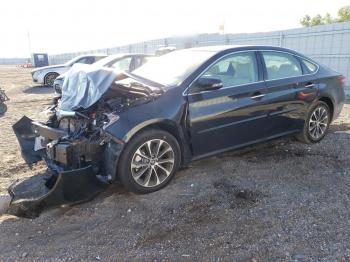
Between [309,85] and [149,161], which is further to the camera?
[309,85]

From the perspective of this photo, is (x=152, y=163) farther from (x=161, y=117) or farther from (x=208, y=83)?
(x=208, y=83)

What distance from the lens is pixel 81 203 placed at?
3.74 m

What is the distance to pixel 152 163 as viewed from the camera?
4.00 m

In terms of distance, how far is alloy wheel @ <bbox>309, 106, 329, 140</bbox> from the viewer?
5.63 metres

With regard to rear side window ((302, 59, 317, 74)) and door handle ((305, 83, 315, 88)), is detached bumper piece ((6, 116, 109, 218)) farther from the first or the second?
rear side window ((302, 59, 317, 74))

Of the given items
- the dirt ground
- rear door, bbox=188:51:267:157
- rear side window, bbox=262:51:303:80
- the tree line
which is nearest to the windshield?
rear door, bbox=188:51:267:157

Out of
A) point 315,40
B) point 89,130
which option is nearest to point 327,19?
point 315,40

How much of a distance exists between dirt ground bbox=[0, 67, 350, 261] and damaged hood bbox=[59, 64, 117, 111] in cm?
111

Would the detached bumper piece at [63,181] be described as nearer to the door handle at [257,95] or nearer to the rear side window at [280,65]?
the door handle at [257,95]

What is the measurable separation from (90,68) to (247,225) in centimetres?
272

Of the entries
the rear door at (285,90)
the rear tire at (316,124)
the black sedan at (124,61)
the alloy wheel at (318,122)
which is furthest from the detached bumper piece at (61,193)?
the black sedan at (124,61)

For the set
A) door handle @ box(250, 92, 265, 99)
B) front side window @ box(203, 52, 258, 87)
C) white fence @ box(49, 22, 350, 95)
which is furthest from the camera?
white fence @ box(49, 22, 350, 95)

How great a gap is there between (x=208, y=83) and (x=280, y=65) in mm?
1602

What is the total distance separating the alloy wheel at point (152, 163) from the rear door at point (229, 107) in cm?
39
